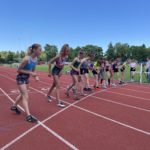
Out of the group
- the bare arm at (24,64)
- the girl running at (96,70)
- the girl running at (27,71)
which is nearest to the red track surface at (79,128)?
the girl running at (27,71)

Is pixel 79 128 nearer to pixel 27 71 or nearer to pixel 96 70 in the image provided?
pixel 27 71

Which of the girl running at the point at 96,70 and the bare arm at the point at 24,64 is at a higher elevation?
the bare arm at the point at 24,64

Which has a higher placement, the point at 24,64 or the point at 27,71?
the point at 24,64

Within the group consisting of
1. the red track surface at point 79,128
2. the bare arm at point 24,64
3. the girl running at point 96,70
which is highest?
the bare arm at point 24,64

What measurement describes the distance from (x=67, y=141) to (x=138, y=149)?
1.34 meters

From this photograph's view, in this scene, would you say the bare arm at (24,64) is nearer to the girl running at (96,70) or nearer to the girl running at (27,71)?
the girl running at (27,71)

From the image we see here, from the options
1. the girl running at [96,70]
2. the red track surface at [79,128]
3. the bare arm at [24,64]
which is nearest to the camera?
the red track surface at [79,128]

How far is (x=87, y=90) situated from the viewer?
42.3 feet

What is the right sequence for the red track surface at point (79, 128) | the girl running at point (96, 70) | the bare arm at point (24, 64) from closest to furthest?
the red track surface at point (79, 128) → the bare arm at point (24, 64) → the girl running at point (96, 70)

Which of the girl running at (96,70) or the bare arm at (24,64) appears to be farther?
the girl running at (96,70)

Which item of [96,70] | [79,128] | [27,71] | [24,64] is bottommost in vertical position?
[79,128]

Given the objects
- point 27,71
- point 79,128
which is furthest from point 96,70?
point 79,128

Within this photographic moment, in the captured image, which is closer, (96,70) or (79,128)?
(79,128)

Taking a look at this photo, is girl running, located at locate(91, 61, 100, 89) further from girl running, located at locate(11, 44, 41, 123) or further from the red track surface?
girl running, located at locate(11, 44, 41, 123)
